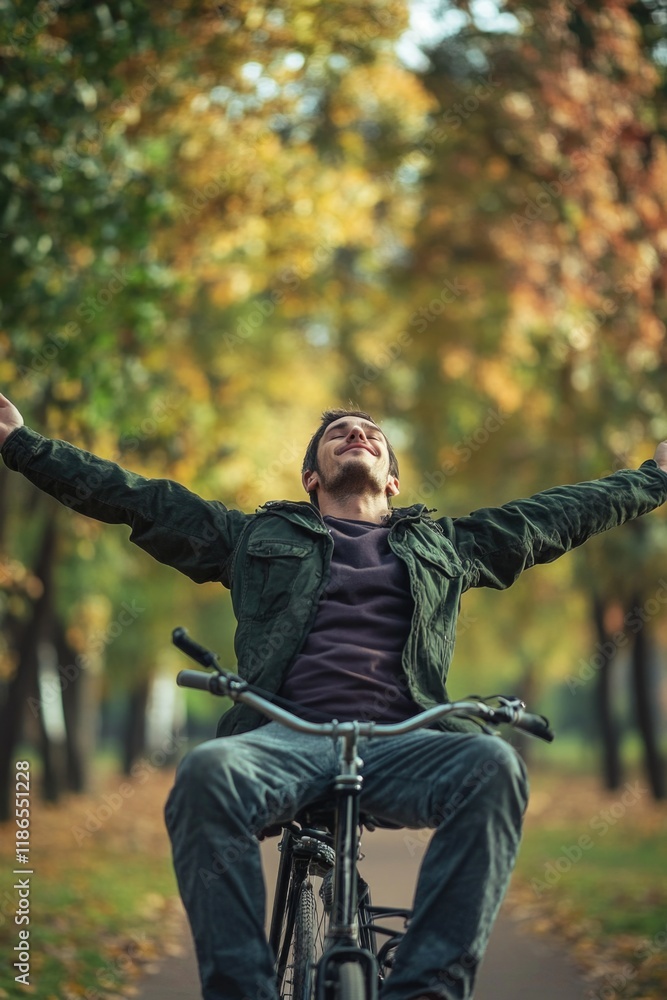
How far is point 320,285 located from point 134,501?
544 inches

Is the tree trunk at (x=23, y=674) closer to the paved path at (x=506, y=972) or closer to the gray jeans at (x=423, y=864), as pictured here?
the paved path at (x=506, y=972)

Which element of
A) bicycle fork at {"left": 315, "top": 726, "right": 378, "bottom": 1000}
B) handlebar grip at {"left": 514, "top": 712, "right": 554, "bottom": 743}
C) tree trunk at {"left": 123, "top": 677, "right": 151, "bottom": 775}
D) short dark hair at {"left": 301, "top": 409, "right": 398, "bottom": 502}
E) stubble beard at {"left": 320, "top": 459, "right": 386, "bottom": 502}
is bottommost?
bicycle fork at {"left": 315, "top": 726, "right": 378, "bottom": 1000}

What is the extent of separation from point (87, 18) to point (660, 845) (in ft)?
35.5

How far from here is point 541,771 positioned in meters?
36.4

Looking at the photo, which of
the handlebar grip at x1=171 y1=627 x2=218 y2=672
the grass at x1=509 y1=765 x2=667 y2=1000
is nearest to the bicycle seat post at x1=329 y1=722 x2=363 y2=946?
the handlebar grip at x1=171 y1=627 x2=218 y2=672

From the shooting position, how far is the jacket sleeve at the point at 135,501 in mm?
3986

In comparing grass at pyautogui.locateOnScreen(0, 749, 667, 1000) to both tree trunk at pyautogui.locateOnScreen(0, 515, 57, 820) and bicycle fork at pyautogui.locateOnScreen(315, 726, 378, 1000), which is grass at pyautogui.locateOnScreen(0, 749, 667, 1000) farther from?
bicycle fork at pyautogui.locateOnScreen(315, 726, 378, 1000)

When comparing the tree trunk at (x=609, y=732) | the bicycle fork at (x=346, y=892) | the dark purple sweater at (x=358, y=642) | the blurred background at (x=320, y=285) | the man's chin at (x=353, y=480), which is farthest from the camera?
the tree trunk at (x=609, y=732)

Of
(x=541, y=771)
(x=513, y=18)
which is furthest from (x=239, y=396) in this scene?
(x=541, y=771)

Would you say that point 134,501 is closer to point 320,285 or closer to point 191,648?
point 191,648

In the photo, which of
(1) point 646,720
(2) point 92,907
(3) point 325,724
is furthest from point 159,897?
(1) point 646,720

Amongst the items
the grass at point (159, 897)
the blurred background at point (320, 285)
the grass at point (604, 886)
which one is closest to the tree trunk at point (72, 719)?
the blurred background at point (320, 285)

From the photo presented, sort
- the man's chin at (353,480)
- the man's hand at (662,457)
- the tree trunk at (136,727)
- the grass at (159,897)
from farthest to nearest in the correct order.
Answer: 1. the tree trunk at (136,727)
2. the grass at (159,897)
3. the man's hand at (662,457)
4. the man's chin at (353,480)

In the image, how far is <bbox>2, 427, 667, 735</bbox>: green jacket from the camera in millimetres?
3789
